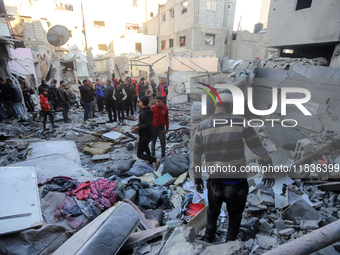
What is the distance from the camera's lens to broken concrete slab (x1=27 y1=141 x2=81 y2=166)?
4984 millimetres

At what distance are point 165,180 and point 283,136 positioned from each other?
9.79ft

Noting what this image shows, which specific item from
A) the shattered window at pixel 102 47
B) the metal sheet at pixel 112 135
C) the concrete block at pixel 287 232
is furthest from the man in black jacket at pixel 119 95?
the shattered window at pixel 102 47

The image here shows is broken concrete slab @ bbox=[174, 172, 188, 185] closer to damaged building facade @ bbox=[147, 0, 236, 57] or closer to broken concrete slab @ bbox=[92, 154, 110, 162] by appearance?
broken concrete slab @ bbox=[92, 154, 110, 162]

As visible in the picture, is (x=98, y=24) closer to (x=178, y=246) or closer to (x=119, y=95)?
(x=119, y=95)

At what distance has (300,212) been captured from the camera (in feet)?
9.13

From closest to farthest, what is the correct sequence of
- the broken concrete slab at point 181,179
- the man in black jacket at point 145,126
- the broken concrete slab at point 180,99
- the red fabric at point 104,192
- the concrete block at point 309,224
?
the concrete block at point 309,224
the red fabric at point 104,192
the broken concrete slab at point 181,179
the man in black jacket at point 145,126
the broken concrete slab at point 180,99

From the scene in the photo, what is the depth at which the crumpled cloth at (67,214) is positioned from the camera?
2402 mm

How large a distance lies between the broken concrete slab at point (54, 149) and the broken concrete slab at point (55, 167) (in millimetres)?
790

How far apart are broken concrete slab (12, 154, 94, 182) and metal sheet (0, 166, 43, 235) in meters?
0.56

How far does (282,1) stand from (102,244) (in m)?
10.9

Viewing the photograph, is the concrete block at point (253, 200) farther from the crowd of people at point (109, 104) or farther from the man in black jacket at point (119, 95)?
the man in black jacket at point (119, 95)

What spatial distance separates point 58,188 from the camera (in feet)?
9.59

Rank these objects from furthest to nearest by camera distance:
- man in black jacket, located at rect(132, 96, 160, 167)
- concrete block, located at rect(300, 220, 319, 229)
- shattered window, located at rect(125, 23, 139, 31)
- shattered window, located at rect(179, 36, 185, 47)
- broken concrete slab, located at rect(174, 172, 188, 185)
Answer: shattered window, located at rect(125, 23, 139, 31) < shattered window, located at rect(179, 36, 185, 47) < man in black jacket, located at rect(132, 96, 160, 167) < broken concrete slab, located at rect(174, 172, 188, 185) < concrete block, located at rect(300, 220, 319, 229)

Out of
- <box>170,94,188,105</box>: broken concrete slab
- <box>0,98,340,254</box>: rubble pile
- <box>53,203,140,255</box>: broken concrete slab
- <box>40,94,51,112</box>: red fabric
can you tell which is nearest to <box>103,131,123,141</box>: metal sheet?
<box>0,98,340,254</box>: rubble pile
